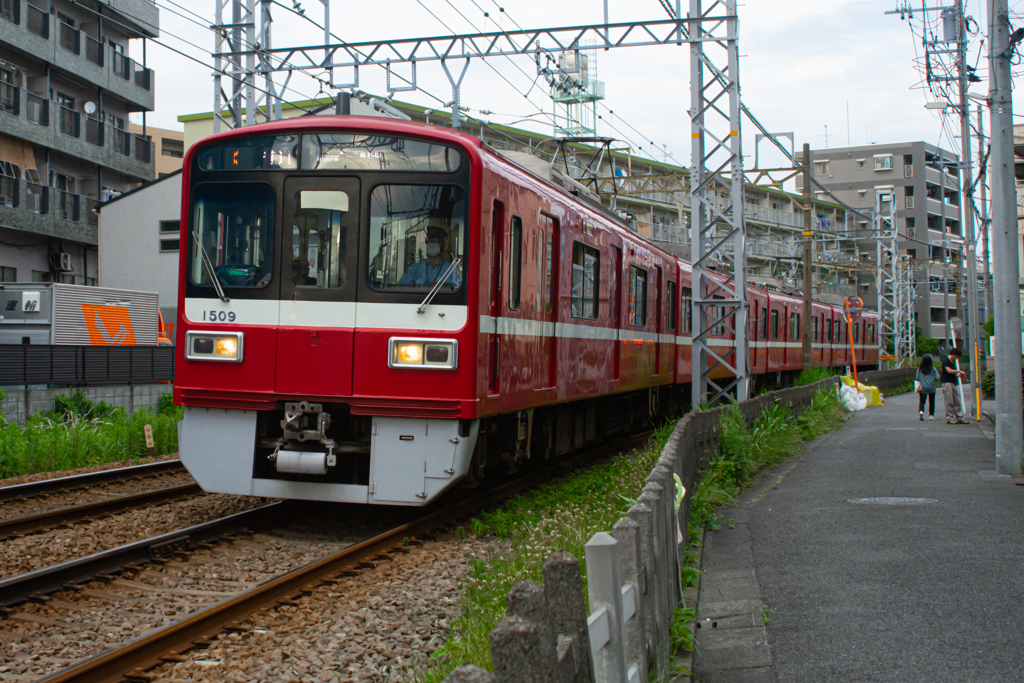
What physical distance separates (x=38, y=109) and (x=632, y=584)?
25696mm

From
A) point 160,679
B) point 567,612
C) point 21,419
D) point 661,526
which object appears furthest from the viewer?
point 21,419

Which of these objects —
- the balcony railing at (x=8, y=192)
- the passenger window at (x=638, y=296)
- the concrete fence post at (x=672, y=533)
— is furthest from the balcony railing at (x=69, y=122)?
the concrete fence post at (x=672, y=533)

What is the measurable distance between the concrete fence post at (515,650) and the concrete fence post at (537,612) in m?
0.04

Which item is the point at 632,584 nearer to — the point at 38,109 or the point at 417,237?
the point at 417,237

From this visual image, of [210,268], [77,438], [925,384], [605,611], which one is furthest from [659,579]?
[925,384]

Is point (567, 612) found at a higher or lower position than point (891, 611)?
higher

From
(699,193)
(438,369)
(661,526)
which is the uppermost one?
(699,193)

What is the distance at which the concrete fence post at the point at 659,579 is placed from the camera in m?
4.08

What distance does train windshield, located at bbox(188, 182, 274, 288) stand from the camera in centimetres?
761

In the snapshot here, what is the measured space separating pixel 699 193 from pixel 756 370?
9.88 metres

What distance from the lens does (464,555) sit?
694cm

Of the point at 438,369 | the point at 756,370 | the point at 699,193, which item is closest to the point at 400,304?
the point at 438,369

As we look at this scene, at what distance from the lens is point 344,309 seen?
24.2ft

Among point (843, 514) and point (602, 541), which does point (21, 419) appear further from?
point (602, 541)
